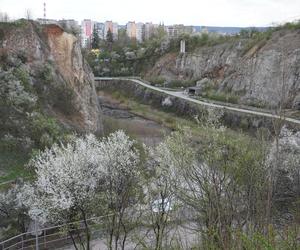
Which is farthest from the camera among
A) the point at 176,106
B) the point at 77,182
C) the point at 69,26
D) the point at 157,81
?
the point at 157,81

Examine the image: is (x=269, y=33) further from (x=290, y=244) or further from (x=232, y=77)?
(x=290, y=244)

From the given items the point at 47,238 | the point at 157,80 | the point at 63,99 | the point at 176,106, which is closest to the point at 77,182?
the point at 47,238

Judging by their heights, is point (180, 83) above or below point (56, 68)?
below

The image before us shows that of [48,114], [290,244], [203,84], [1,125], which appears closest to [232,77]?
[203,84]

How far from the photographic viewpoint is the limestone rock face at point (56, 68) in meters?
36.8

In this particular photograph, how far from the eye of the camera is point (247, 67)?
58.9m

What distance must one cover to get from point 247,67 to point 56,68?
94.0 ft

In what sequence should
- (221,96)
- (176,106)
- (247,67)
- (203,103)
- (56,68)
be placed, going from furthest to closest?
1. (247,67)
2. (176,106)
3. (221,96)
4. (203,103)
5. (56,68)

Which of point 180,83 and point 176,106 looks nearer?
point 176,106

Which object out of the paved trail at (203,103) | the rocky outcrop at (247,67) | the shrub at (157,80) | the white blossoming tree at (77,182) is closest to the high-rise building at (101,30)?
the paved trail at (203,103)

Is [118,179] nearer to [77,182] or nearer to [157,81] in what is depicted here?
[77,182]

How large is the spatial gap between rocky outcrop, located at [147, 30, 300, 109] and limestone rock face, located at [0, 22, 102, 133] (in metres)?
17.4

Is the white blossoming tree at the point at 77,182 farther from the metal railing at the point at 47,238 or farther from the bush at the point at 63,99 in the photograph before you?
the bush at the point at 63,99

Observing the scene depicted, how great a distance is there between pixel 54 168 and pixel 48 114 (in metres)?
17.5
